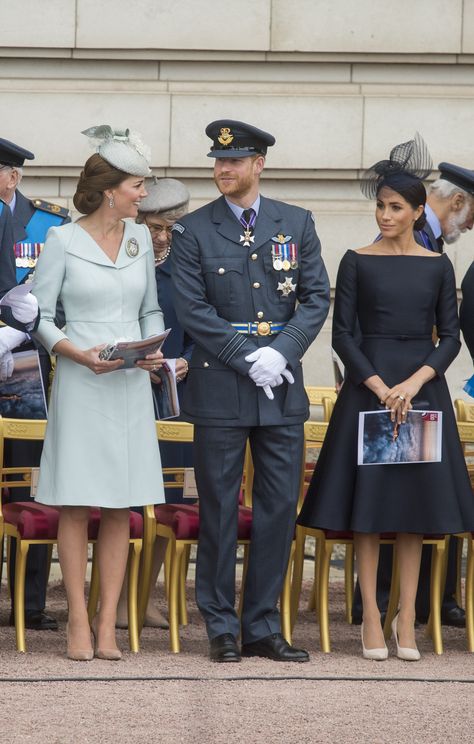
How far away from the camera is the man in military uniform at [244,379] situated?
6109mm

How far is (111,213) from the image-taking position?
20.2ft

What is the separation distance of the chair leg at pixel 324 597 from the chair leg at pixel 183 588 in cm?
51

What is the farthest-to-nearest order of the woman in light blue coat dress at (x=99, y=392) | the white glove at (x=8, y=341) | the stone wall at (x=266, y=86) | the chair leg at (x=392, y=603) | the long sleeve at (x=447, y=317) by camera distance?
the stone wall at (x=266, y=86)
the chair leg at (x=392, y=603)
the long sleeve at (x=447, y=317)
the white glove at (x=8, y=341)
the woman in light blue coat dress at (x=99, y=392)

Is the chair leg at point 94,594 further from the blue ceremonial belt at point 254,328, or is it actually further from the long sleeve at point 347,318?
the long sleeve at point 347,318

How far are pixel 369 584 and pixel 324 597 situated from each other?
0.25 metres

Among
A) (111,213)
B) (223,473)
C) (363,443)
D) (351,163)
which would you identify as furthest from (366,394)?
(351,163)

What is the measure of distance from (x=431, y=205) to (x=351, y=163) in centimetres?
265

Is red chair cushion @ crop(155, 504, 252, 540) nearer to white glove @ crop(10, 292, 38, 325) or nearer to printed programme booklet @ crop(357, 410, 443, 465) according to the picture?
printed programme booklet @ crop(357, 410, 443, 465)

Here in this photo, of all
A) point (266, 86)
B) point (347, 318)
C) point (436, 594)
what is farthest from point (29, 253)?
point (266, 86)

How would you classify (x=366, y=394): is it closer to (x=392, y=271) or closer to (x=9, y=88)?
(x=392, y=271)

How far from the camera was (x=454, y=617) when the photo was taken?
23.6 feet

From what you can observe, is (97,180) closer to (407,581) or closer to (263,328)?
(263,328)

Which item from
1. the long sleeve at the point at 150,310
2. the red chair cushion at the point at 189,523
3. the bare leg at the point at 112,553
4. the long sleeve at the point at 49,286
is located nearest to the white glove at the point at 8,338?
the long sleeve at the point at 49,286

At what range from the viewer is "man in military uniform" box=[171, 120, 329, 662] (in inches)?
241
